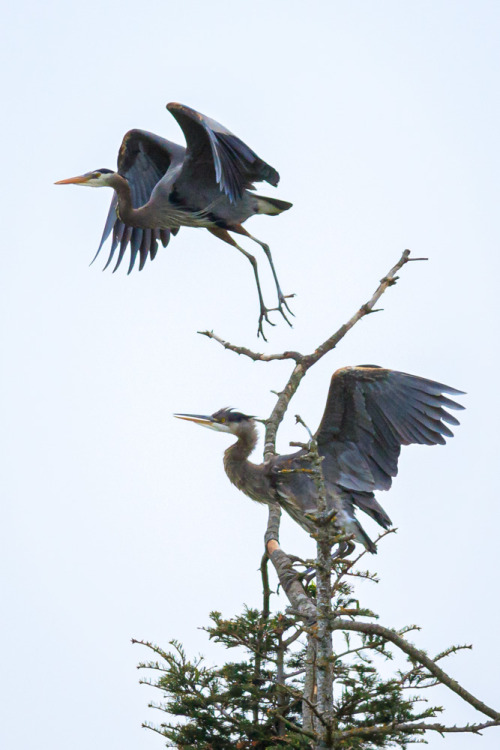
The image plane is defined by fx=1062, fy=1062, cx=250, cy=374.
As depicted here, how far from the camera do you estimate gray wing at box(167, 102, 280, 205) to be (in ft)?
25.1

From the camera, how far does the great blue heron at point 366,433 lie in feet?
20.5

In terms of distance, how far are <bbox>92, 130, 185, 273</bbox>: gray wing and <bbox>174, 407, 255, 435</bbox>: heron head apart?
2.41 m

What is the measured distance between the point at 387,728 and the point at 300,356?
2.63 meters

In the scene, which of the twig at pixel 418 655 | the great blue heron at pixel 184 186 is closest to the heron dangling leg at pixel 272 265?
the great blue heron at pixel 184 186

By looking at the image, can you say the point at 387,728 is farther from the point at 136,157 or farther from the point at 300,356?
the point at 136,157

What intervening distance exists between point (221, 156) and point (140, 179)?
6.96 feet

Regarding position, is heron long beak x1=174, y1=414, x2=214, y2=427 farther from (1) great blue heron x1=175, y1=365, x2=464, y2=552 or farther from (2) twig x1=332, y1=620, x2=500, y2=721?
(2) twig x1=332, y1=620, x2=500, y2=721

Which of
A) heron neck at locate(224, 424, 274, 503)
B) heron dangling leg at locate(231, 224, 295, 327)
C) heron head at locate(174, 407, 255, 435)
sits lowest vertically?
heron neck at locate(224, 424, 274, 503)

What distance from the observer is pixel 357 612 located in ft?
12.7

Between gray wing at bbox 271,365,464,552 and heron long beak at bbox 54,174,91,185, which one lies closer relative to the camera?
gray wing at bbox 271,365,464,552

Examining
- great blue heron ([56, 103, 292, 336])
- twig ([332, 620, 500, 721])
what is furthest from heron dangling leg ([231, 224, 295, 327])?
twig ([332, 620, 500, 721])

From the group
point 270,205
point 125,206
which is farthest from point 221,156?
point 125,206

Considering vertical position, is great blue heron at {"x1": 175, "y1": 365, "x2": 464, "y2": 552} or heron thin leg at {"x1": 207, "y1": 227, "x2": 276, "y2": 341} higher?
heron thin leg at {"x1": 207, "y1": 227, "x2": 276, "y2": 341}

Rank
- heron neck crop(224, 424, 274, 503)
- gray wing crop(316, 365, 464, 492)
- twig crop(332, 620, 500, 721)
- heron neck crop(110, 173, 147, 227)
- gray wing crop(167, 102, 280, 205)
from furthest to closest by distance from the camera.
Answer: heron neck crop(110, 173, 147, 227) < gray wing crop(167, 102, 280, 205) < heron neck crop(224, 424, 274, 503) < gray wing crop(316, 365, 464, 492) < twig crop(332, 620, 500, 721)
